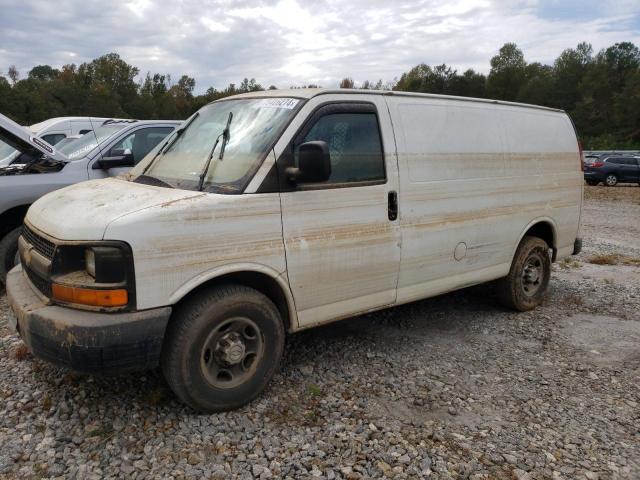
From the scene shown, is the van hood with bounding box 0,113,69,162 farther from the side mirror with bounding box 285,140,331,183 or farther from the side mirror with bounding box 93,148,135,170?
the side mirror with bounding box 285,140,331,183

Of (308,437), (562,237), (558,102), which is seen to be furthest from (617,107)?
(308,437)

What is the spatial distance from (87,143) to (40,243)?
4006mm

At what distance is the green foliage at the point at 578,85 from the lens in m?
61.2

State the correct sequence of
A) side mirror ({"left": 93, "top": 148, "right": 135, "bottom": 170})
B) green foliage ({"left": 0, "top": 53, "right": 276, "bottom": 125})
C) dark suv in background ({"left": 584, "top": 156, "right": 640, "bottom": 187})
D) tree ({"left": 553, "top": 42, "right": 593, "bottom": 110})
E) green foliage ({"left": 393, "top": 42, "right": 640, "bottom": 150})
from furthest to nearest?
1. tree ({"left": 553, "top": 42, "right": 593, "bottom": 110})
2. green foliage ({"left": 393, "top": 42, "right": 640, "bottom": 150})
3. green foliage ({"left": 0, "top": 53, "right": 276, "bottom": 125})
4. dark suv in background ({"left": 584, "top": 156, "right": 640, "bottom": 187})
5. side mirror ({"left": 93, "top": 148, "right": 135, "bottom": 170})

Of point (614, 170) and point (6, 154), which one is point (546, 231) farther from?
point (614, 170)

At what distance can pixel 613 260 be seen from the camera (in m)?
8.23

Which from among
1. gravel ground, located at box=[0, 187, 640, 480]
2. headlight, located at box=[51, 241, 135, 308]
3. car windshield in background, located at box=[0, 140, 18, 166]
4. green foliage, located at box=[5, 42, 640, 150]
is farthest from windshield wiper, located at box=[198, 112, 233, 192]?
green foliage, located at box=[5, 42, 640, 150]

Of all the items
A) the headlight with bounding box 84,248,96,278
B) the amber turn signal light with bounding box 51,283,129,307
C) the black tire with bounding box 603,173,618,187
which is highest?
the headlight with bounding box 84,248,96,278

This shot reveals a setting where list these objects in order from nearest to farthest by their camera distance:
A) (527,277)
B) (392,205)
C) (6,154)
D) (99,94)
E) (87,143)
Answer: (392,205), (527,277), (87,143), (6,154), (99,94)

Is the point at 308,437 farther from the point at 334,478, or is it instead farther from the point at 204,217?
the point at 204,217

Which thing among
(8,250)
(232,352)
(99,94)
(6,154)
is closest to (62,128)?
(6,154)

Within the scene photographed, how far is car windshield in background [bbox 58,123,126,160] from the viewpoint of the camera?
6.59 m

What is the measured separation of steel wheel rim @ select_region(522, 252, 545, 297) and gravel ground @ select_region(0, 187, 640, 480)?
64 cm

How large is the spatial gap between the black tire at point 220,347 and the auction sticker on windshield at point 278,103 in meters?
1.32
